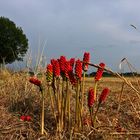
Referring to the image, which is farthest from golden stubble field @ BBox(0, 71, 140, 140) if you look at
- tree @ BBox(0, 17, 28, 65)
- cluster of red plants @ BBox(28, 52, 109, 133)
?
tree @ BBox(0, 17, 28, 65)

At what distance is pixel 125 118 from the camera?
18.1ft

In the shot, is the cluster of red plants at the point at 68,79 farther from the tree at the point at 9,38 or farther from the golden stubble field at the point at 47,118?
the tree at the point at 9,38

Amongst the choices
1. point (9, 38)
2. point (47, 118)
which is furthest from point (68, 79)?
point (9, 38)

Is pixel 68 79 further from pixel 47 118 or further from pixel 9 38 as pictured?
pixel 9 38

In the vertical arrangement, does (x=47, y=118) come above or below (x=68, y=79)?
below

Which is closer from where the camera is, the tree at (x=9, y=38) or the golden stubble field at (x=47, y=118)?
the golden stubble field at (x=47, y=118)

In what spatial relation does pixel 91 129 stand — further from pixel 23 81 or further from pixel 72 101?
pixel 23 81

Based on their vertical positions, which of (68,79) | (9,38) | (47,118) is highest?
(9,38)

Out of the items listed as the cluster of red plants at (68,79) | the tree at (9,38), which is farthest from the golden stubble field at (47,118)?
the tree at (9,38)

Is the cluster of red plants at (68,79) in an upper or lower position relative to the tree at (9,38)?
lower

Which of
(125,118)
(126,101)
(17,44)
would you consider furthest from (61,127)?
(17,44)

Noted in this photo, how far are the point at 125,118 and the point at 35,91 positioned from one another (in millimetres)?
1594

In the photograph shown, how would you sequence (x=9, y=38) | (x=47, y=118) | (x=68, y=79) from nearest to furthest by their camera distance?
(x=68, y=79), (x=47, y=118), (x=9, y=38)

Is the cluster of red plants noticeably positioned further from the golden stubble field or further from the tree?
the tree
